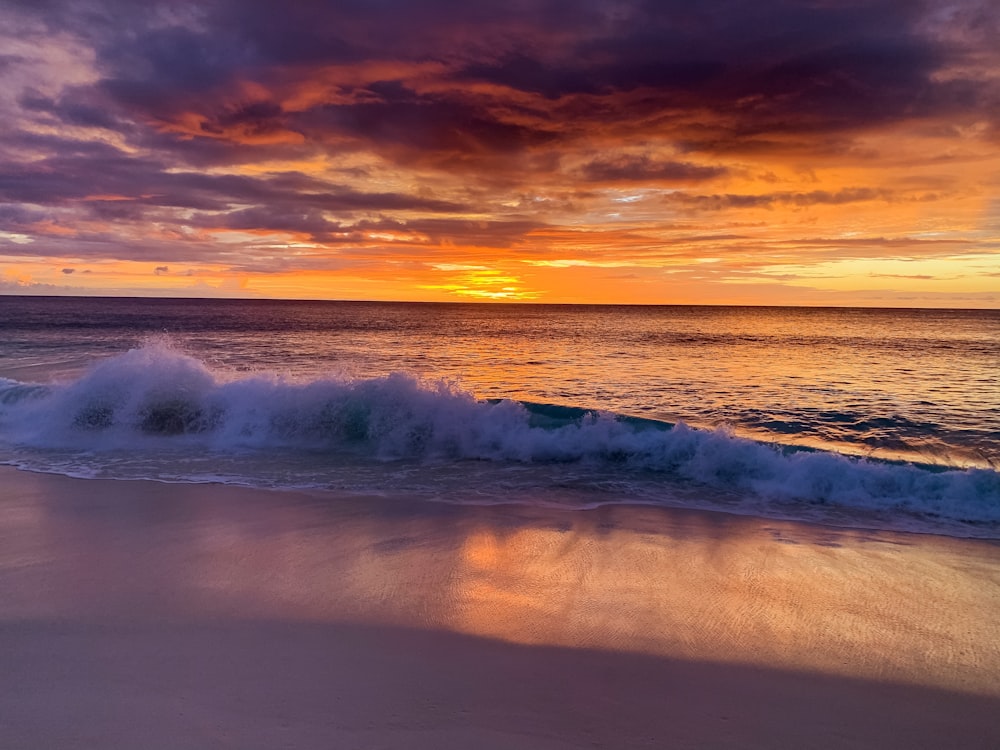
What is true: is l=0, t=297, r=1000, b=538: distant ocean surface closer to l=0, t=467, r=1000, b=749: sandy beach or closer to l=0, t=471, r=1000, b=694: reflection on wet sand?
l=0, t=471, r=1000, b=694: reflection on wet sand

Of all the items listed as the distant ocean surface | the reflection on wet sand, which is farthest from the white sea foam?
the reflection on wet sand

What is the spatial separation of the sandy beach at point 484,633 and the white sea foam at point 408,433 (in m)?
1.97

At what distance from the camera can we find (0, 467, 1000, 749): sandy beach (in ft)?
11.5

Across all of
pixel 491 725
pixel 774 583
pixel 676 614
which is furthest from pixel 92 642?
pixel 774 583

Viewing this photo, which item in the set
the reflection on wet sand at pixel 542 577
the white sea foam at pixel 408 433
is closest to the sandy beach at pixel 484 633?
the reflection on wet sand at pixel 542 577

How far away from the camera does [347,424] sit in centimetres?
1293

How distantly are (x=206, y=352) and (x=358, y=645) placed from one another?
30492 mm

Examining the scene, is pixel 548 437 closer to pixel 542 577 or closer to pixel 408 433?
pixel 408 433

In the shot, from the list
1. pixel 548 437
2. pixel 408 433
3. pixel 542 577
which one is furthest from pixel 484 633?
pixel 408 433

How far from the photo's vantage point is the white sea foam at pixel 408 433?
9125 mm

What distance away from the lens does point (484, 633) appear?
4605 millimetres

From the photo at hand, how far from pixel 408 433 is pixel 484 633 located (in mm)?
7882

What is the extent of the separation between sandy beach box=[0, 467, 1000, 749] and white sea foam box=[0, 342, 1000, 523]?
197cm

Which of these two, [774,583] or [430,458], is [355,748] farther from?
[430,458]
